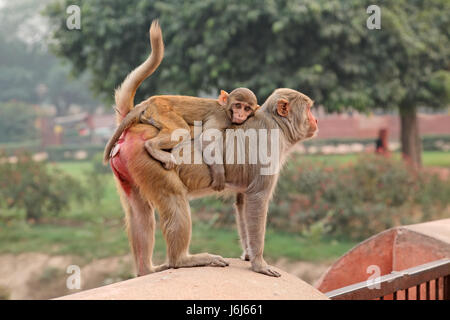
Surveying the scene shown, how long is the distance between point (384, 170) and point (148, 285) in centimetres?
787

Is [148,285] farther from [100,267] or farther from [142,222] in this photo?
[100,267]

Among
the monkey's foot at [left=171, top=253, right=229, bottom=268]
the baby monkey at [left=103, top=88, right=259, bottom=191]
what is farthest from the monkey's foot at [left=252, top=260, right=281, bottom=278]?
the baby monkey at [left=103, top=88, right=259, bottom=191]

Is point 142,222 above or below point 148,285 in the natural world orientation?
above

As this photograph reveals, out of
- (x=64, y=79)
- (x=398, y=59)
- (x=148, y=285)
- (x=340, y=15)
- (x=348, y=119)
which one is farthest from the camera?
(x=64, y=79)

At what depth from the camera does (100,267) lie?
8539 mm

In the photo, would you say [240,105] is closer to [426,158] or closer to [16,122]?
[16,122]

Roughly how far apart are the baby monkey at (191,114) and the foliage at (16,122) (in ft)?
36.7

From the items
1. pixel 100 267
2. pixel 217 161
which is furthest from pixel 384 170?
pixel 217 161

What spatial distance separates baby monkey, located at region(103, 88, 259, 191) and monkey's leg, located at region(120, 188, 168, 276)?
350 mm

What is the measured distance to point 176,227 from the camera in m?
2.46

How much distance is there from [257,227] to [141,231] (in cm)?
68

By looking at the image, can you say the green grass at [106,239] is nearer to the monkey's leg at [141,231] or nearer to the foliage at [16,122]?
the foliage at [16,122]

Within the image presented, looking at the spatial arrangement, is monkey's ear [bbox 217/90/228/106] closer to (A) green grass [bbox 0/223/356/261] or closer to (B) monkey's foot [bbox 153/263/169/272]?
(B) monkey's foot [bbox 153/263/169/272]

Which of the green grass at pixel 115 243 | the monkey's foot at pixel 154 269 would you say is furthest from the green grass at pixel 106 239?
the monkey's foot at pixel 154 269
